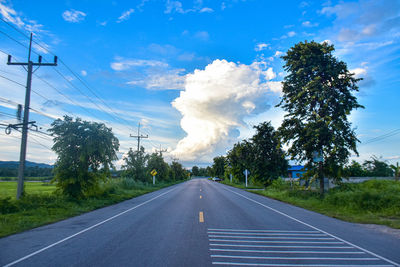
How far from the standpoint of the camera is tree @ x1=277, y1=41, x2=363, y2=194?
17.6 m

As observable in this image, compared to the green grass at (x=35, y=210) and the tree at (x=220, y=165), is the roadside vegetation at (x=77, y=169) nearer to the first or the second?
the green grass at (x=35, y=210)

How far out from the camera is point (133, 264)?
503 centimetres

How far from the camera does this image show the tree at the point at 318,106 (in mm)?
17641

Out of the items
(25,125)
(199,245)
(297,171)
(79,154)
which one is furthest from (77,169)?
(297,171)

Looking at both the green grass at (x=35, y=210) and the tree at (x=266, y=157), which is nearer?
the green grass at (x=35, y=210)

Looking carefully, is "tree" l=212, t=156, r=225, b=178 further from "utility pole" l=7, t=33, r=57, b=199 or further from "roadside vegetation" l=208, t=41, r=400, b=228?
"utility pole" l=7, t=33, r=57, b=199

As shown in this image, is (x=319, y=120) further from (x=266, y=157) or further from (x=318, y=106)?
(x=266, y=157)

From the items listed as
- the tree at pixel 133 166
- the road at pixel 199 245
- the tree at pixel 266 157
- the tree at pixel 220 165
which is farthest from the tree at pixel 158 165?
the tree at pixel 220 165

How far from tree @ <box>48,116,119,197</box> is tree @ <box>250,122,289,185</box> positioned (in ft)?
67.4

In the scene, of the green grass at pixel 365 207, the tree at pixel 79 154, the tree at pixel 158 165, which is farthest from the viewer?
the tree at pixel 158 165

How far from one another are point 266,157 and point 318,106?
15.2 m

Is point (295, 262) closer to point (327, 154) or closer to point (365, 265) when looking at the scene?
point (365, 265)

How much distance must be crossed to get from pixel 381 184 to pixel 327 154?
25.0ft

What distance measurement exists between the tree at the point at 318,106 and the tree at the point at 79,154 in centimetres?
1348
